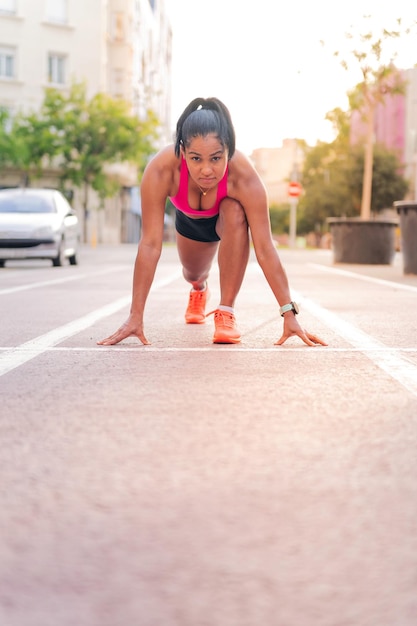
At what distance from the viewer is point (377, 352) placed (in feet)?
17.5

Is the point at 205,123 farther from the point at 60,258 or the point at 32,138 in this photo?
the point at 32,138

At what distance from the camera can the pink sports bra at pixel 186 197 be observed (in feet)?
18.6

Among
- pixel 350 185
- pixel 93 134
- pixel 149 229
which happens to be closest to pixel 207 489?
pixel 149 229

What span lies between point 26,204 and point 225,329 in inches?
595

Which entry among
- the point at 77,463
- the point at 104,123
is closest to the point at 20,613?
the point at 77,463

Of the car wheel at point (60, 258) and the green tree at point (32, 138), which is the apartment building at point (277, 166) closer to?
the green tree at point (32, 138)

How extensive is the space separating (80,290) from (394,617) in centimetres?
978

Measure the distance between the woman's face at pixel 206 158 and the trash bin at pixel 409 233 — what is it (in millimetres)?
12125

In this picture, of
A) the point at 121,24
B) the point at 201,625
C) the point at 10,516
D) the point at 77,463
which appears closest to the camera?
the point at 201,625

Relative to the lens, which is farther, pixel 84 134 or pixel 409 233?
pixel 84 134

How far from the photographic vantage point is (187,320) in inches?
280

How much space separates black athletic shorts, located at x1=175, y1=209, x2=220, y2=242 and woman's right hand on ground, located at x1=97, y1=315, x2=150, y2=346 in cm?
91

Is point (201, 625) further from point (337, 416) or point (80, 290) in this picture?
point (80, 290)

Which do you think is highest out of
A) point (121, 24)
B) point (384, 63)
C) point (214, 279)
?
point (121, 24)
